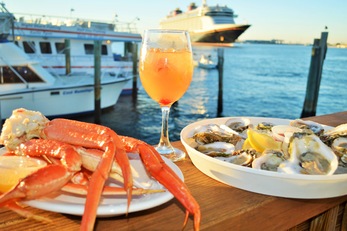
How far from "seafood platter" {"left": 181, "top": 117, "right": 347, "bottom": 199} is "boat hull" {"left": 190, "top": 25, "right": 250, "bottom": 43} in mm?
59408

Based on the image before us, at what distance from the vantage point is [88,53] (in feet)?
59.7


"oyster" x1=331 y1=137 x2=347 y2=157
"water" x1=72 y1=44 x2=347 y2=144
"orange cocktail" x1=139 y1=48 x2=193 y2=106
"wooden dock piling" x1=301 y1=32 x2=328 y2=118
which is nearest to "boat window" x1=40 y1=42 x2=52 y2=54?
"water" x1=72 y1=44 x2=347 y2=144

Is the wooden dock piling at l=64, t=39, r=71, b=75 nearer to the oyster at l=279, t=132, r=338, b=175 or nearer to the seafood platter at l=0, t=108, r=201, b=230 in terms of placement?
the seafood platter at l=0, t=108, r=201, b=230

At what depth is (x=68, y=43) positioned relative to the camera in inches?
647

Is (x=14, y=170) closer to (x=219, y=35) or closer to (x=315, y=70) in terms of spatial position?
(x=315, y=70)

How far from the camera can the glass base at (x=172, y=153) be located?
1.28 metres

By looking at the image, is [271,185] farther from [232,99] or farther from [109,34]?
[232,99]

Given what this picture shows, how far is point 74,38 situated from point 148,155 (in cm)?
1716

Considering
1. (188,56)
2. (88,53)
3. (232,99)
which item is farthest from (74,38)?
(188,56)

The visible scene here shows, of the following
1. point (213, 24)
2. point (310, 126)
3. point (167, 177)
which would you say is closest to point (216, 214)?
point (167, 177)

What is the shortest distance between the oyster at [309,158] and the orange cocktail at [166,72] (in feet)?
1.59

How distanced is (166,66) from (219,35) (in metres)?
66.8

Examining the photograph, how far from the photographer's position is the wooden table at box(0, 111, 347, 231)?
81 centimetres

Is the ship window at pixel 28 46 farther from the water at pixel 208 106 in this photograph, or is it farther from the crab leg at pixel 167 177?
the crab leg at pixel 167 177
